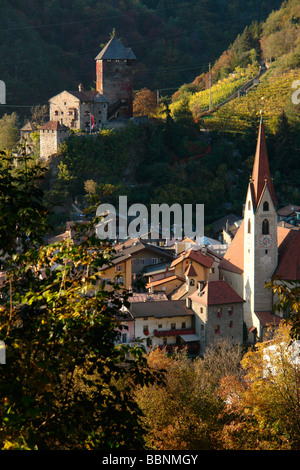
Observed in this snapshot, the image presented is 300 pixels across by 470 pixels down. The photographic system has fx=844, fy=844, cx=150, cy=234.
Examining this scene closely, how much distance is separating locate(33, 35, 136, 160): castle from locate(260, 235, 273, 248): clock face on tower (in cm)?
1572

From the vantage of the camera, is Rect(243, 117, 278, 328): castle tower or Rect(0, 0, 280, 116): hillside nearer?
Rect(243, 117, 278, 328): castle tower

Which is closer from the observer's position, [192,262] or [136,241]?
[192,262]

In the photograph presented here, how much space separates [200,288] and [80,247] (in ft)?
82.1

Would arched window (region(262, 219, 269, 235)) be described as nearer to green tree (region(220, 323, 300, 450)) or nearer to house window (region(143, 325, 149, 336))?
house window (region(143, 325, 149, 336))

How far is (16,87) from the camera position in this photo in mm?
64875

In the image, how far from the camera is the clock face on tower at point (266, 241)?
35.0 m

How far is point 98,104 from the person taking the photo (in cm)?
4744

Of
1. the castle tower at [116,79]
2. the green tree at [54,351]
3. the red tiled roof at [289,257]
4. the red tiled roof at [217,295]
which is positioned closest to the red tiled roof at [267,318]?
the red tiled roof at [217,295]

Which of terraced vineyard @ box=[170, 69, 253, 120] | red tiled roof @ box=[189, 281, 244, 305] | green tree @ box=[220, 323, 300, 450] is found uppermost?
terraced vineyard @ box=[170, 69, 253, 120]

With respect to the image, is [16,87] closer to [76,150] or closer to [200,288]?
[76,150]

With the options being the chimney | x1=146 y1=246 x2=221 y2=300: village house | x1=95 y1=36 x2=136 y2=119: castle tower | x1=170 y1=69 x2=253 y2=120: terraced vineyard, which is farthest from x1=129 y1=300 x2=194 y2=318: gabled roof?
x1=170 y1=69 x2=253 y2=120: terraced vineyard

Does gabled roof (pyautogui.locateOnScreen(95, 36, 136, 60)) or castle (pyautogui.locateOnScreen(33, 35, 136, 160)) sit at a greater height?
gabled roof (pyautogui.locateOnScreen(95, 36, 136, 60))

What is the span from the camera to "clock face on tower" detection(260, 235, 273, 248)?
1379 inches

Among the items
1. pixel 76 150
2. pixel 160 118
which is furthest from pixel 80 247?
pixel 160 118
